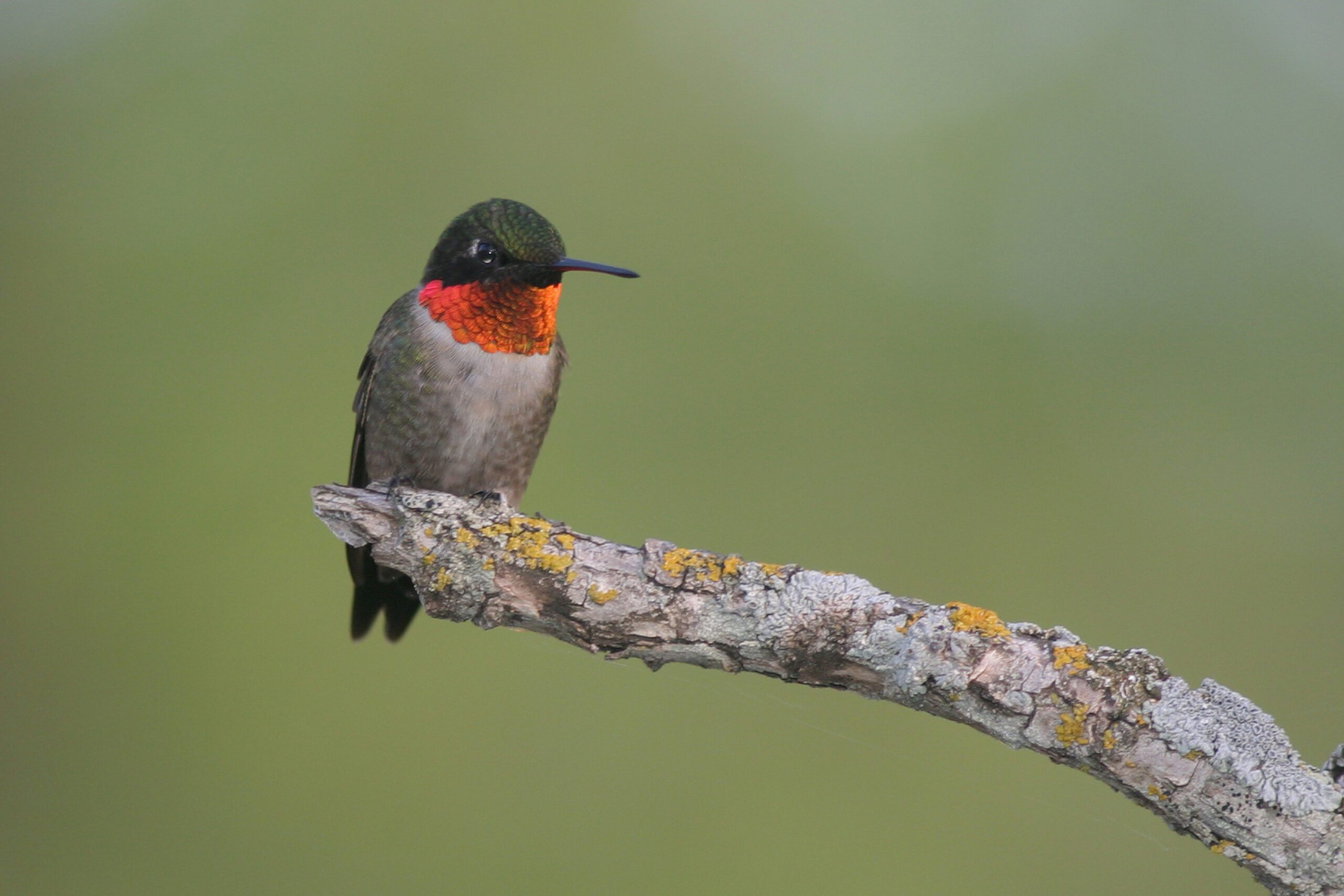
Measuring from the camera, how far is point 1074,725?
6.35 ft

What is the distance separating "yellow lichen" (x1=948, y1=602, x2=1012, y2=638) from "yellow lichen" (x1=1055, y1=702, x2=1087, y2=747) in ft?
0.56

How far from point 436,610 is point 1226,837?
1550 mm

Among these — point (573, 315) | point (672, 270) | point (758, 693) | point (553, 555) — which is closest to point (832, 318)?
point (672, 270)

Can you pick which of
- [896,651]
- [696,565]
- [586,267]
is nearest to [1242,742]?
[896,651]

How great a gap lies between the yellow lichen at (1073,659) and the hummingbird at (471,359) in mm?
1748

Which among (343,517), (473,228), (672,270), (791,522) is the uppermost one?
(672,270)

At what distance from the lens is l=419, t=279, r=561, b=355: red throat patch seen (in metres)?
3.30

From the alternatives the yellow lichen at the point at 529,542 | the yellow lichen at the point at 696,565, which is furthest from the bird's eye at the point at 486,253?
the yellow lichen at the point at 696,565

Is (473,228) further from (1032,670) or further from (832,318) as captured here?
(832,318)

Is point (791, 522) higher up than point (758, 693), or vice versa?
point (791, 522)

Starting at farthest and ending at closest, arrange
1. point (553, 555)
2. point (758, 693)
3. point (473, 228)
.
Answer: point (758, 693) → point (473, 228) → point (553, 555)

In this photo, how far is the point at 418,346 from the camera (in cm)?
336

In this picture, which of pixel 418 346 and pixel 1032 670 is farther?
pixel 418 346

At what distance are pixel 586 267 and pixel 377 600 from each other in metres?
1.44
